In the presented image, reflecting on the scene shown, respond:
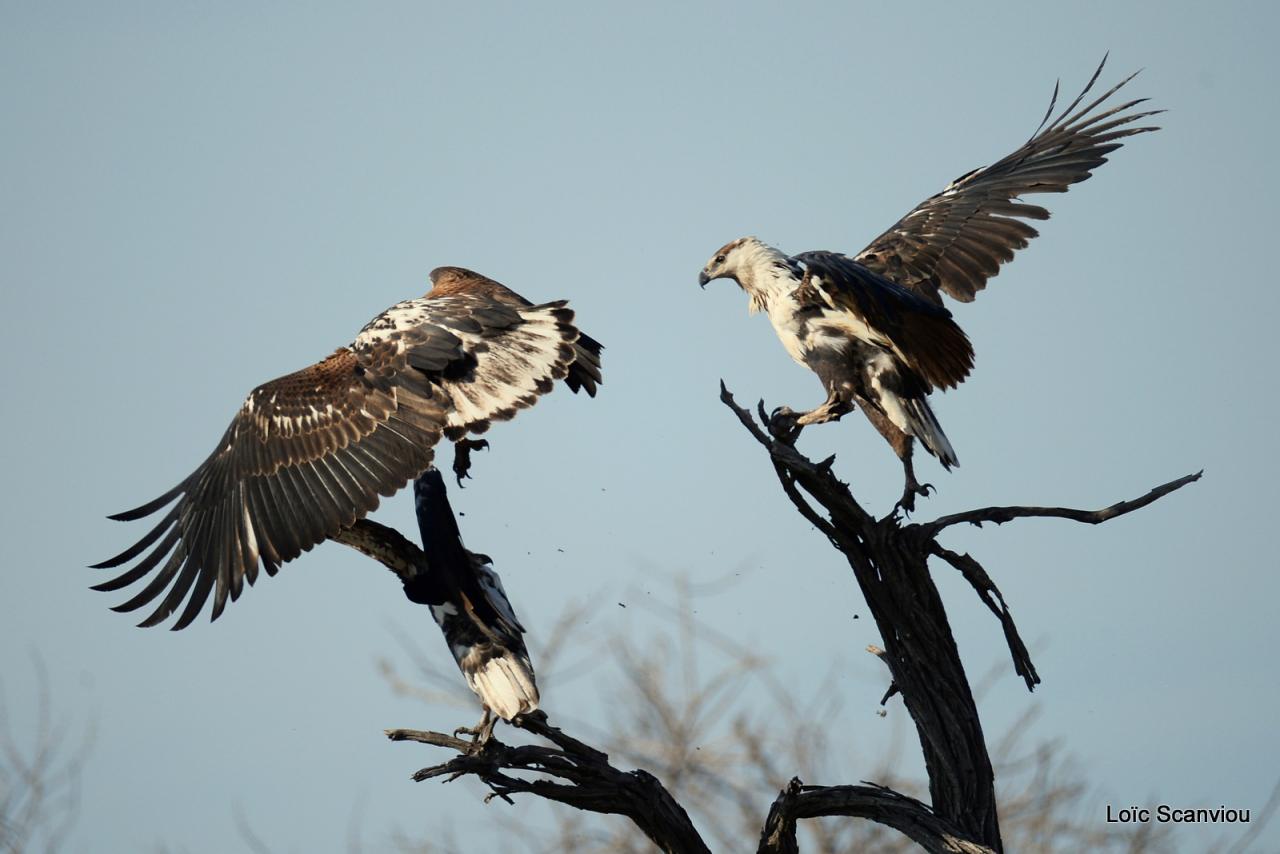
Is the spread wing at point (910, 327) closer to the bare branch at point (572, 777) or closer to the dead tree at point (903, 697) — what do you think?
the dead tree at point (903, 697)

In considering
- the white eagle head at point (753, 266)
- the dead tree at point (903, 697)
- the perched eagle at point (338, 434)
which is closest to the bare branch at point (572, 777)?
the dead tree at point (903, 697)

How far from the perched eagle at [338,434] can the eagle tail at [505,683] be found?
0.82 m

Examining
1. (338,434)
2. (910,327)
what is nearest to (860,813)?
(910,327)

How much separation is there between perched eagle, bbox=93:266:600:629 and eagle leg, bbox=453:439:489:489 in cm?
59

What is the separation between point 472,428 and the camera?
22.6ft

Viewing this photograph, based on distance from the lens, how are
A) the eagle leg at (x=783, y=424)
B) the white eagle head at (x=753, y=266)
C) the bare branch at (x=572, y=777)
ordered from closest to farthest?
the bare branch at (x=572, y=777)
the eagle leg at (x=783, y=424)
the white eagle head at (x=753, y=266)

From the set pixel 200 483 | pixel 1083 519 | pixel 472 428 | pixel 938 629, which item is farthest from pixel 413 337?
pixel 1083 519

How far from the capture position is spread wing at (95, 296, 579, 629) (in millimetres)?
6645

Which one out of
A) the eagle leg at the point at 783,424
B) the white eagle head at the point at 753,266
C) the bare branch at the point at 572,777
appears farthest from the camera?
the white eagle head at the point at 753,266

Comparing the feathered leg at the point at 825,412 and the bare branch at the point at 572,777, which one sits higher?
the feathered leg at the point at 825,412

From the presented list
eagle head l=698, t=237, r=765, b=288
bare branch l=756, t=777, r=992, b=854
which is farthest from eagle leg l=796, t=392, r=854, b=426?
bare branch l=756, t=777, r=992, b=854

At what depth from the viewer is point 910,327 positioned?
25.2 feet

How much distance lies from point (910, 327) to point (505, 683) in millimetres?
2687

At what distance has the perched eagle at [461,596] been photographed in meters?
6.33
